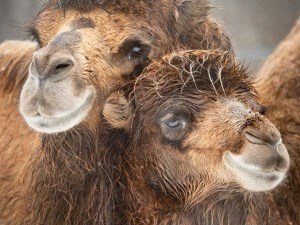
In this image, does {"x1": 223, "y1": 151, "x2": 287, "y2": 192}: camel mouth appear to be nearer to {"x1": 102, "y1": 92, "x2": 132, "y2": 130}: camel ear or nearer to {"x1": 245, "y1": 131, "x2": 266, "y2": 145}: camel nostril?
{"x1": 245, "y1": 131, "x2": 266, "y2": 145}: camel nostril

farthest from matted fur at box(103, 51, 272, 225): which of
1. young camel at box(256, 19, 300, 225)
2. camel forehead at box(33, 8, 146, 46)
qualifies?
young camel at box(256, 19, 300, 225)

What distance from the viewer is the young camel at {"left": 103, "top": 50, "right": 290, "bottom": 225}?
13.3ft

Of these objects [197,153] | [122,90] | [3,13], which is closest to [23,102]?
[122,90]

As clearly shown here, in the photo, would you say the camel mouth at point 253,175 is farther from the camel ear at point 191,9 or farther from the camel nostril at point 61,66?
the camel ear at point 191,9

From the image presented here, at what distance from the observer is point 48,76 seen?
4.20m

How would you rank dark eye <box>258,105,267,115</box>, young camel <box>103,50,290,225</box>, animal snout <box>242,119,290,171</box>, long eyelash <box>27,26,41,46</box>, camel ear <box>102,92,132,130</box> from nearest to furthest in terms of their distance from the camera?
animal snout <box>242,119,290,171</box> → young camel <box>103,50,290,225</box> → dark eye <box>258,105,267,115</box> → camel ear <box>102,92,132,130</box> → long eyelash <box>27,26,41,46</box>

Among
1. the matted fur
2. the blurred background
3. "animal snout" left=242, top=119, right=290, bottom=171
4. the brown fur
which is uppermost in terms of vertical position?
"animal snout" left=242, top=119, right=290, bottom=171

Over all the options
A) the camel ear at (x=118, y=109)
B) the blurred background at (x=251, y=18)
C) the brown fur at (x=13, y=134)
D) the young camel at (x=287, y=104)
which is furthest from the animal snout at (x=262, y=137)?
the blurred background at (x=251, y=18)

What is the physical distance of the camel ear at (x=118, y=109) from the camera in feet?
14.6

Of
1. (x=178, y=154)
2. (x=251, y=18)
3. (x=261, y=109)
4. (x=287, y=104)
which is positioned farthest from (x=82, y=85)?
(x=251, y=18)

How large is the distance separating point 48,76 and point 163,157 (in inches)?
27.4

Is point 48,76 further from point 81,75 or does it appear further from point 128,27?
point 128,27

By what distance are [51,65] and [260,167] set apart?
1.11 metres

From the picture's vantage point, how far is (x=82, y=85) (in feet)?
14.2
